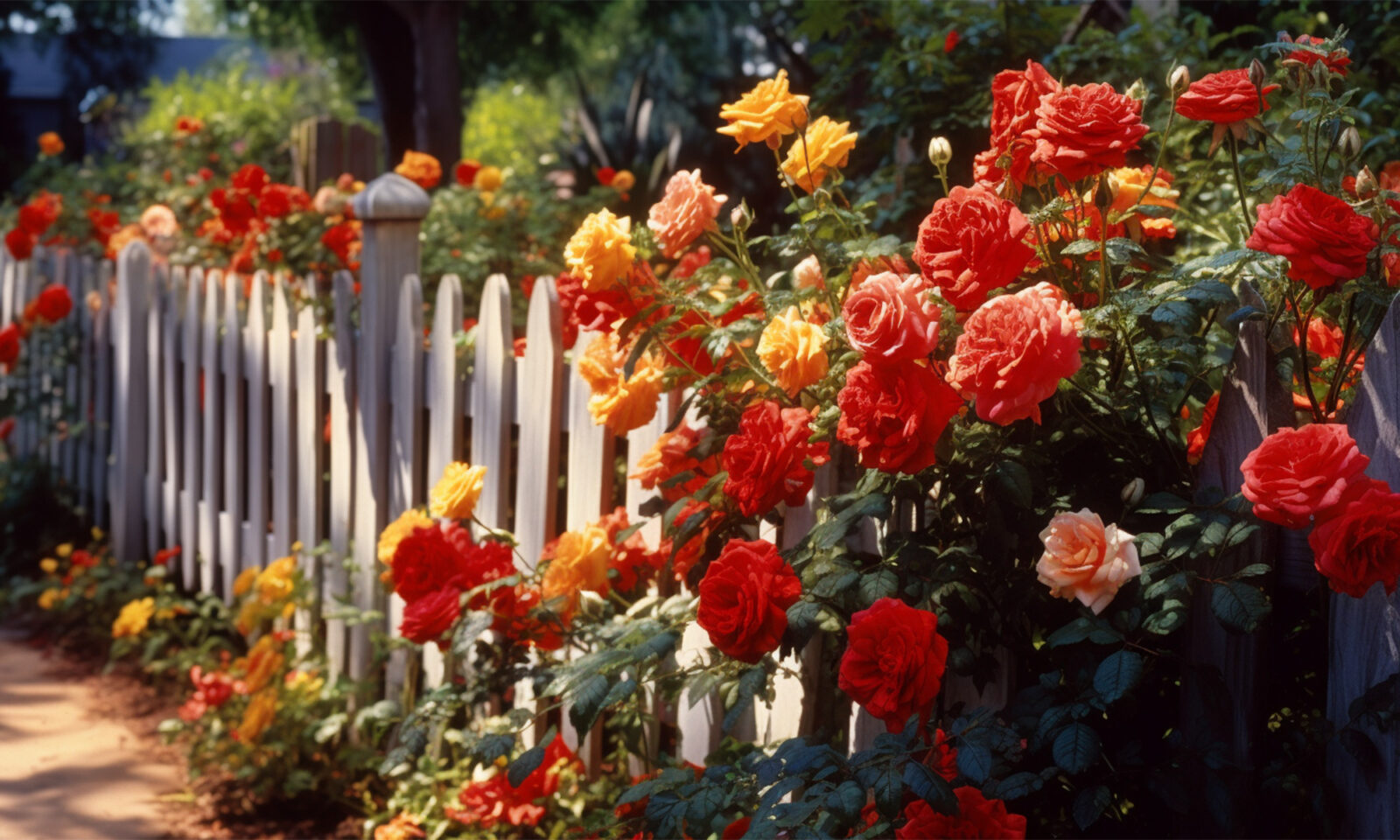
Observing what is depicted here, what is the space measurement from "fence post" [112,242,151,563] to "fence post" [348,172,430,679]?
1.82 metres

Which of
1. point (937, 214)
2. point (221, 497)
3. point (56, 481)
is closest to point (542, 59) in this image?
point (56, 481)

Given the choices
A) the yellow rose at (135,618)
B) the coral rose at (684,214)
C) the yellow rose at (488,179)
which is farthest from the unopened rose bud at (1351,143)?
the yellow rose at (135,618)

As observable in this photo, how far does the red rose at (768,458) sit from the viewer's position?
1619mm

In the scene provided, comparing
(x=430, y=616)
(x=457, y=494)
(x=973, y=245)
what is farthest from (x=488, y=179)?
(x=973, y=245)

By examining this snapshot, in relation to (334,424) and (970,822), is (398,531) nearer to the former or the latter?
(334,424)

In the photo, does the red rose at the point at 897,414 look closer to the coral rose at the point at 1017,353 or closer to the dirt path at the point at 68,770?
the coral rose at the point at 1017,353

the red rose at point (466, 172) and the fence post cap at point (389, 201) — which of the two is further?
the red rose at point (466, 172)

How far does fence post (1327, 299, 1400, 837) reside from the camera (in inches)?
55.9

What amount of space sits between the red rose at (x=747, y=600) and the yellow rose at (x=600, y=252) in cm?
50

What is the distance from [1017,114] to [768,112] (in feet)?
1.18

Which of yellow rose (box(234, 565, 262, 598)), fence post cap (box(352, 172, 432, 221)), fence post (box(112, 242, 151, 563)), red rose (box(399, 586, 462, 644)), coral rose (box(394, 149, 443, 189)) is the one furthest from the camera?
fence post (box(112, 242, 151, 563))

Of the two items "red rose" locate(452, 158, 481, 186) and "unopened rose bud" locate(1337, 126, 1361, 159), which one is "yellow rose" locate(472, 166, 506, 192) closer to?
"red rose" locate(452, 158, 481, 186)

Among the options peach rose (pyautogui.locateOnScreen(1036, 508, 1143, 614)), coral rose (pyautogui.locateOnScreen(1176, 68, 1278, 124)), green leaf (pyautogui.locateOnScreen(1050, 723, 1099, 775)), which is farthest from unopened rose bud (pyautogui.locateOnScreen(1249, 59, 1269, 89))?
green leaf (pyautogui.locateOnScreen(1050, 723, 1099, 775))

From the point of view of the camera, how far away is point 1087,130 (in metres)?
1.38
